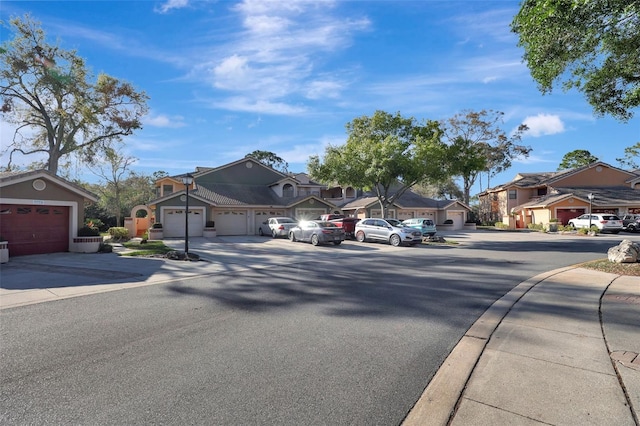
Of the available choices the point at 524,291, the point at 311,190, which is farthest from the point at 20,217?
the point at 311,190

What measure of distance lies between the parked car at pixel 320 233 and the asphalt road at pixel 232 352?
12.5 m

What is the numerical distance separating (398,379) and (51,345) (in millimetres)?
4643

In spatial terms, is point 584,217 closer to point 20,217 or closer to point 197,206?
point 197,206

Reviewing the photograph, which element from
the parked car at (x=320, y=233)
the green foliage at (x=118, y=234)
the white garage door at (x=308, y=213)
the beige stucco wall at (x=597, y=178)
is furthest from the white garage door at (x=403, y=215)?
the green foliage at (x=118, y=234)

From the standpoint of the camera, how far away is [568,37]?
9805 millimetres

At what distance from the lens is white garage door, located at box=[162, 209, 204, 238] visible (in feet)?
90.5

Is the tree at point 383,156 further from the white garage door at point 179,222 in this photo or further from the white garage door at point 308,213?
the white garage door at point 179,222

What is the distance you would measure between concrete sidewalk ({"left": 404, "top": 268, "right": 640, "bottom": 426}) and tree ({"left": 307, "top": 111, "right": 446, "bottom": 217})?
17.5m

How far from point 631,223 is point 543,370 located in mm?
37656

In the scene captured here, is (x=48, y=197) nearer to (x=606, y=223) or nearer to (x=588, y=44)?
(x=588, y=44)

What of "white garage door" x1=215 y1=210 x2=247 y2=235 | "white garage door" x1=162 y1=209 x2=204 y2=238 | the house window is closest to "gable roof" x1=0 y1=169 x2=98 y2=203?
"white garage door" x1=162 y1=209 x2=204 y2=238

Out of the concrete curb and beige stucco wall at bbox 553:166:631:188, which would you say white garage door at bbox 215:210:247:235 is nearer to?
the concrete curb

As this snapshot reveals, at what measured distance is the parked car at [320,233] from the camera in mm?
21328

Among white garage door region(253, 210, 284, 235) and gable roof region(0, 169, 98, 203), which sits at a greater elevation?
gable roof region(0, 169, 98, 203)
